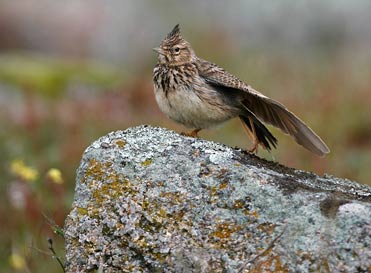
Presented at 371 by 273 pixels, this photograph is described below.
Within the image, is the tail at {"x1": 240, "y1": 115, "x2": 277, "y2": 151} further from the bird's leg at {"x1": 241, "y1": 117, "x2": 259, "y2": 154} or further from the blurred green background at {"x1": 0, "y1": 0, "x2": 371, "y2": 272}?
the blurred green background at {"x1": 0, "y1": 0, "x2": 371, "y2": 272}

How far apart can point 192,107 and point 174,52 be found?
2.61ft

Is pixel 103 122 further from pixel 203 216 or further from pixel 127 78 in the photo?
pixel 203 216

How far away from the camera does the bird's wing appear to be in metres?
6.46

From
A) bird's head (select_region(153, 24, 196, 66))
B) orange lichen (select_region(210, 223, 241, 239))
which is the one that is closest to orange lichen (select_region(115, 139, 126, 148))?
orange lichen (select_region(210, 223, 241, 239))

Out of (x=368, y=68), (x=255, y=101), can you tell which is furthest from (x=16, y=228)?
(x=368, y=68)

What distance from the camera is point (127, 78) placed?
16109 mm

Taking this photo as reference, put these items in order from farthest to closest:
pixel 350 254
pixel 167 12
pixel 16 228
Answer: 1. pixel 167 12
2. pixel 16 228
3. pixel 350 254

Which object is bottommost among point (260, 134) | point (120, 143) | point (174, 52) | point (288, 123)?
point (120, 143)

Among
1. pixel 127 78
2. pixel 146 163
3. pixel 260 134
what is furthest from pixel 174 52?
pixel 127 78

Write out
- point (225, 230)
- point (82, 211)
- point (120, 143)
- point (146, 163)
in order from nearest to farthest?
point (225, 230) < point (82, 211) < point (146, 163) < point (120, 143)

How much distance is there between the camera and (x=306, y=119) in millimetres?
12320

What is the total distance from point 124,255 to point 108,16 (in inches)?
614

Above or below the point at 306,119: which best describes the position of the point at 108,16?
above

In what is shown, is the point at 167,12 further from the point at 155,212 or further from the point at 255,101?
the point at 155,212
